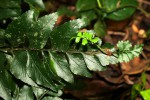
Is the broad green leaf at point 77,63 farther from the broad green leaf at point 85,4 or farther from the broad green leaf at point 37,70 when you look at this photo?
the broad green leaf at point 85,4

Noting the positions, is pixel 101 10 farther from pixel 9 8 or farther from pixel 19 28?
pixel 19 28

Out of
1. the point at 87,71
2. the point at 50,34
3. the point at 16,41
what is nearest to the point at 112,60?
the point at 87,71

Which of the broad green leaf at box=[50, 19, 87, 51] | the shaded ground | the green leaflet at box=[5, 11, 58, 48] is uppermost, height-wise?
the green leaflet at box=[5, 11, 58, 48]

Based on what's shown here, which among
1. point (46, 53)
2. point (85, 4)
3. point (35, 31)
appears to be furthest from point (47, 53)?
point (85, 4)

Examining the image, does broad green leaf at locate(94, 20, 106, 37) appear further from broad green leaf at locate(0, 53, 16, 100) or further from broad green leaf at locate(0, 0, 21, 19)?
broad green leaf at locate(0, 53, 16, 100)

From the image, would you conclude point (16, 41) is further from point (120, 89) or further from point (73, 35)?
point (120, 89)

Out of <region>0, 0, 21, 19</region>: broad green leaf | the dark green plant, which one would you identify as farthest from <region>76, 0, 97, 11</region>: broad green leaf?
<region>0, 0, 21, 19</region>: broad green leaf
